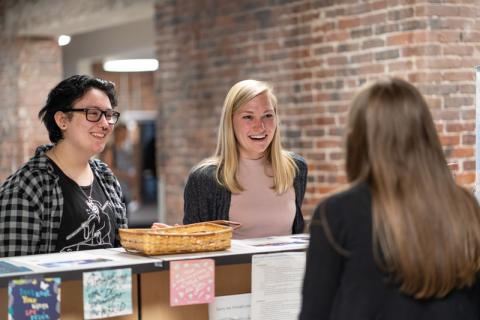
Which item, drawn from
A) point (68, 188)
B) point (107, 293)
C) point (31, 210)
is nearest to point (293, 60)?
point (68, 188)

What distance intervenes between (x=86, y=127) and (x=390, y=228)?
65.3 inches

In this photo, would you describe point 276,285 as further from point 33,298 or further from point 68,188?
point 68,188

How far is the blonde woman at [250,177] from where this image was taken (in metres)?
3.32

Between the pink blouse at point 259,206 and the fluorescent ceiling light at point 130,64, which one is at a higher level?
the fluorescent ceiling light at point 130,64

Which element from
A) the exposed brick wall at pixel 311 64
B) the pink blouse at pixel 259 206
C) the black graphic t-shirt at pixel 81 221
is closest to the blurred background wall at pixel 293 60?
the exposed brick wall at pixel 311 64

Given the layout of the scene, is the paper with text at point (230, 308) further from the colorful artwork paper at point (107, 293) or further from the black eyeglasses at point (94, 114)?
the black eyeglasses at point (94, 114)

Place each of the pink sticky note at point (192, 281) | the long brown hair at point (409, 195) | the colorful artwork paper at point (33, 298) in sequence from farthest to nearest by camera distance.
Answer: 1. the pink sticky note at point (192, 281)
2. the colorful artwork paper at point (33, 298)
3. the long brown hair at point (409, 195)

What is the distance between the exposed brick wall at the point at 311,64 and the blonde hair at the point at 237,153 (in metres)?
1.46

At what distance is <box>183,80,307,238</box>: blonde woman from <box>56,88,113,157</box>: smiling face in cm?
42

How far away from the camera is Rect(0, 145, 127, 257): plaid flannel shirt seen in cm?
289

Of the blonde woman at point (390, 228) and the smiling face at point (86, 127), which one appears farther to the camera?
the smiling face at point (86, 127)

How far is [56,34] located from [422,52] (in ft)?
18.8

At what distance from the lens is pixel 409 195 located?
1.83 meters

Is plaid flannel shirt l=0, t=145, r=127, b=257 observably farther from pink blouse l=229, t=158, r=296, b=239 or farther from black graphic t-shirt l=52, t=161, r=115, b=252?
pink blouse l=229, t=158, r=296, b=239
